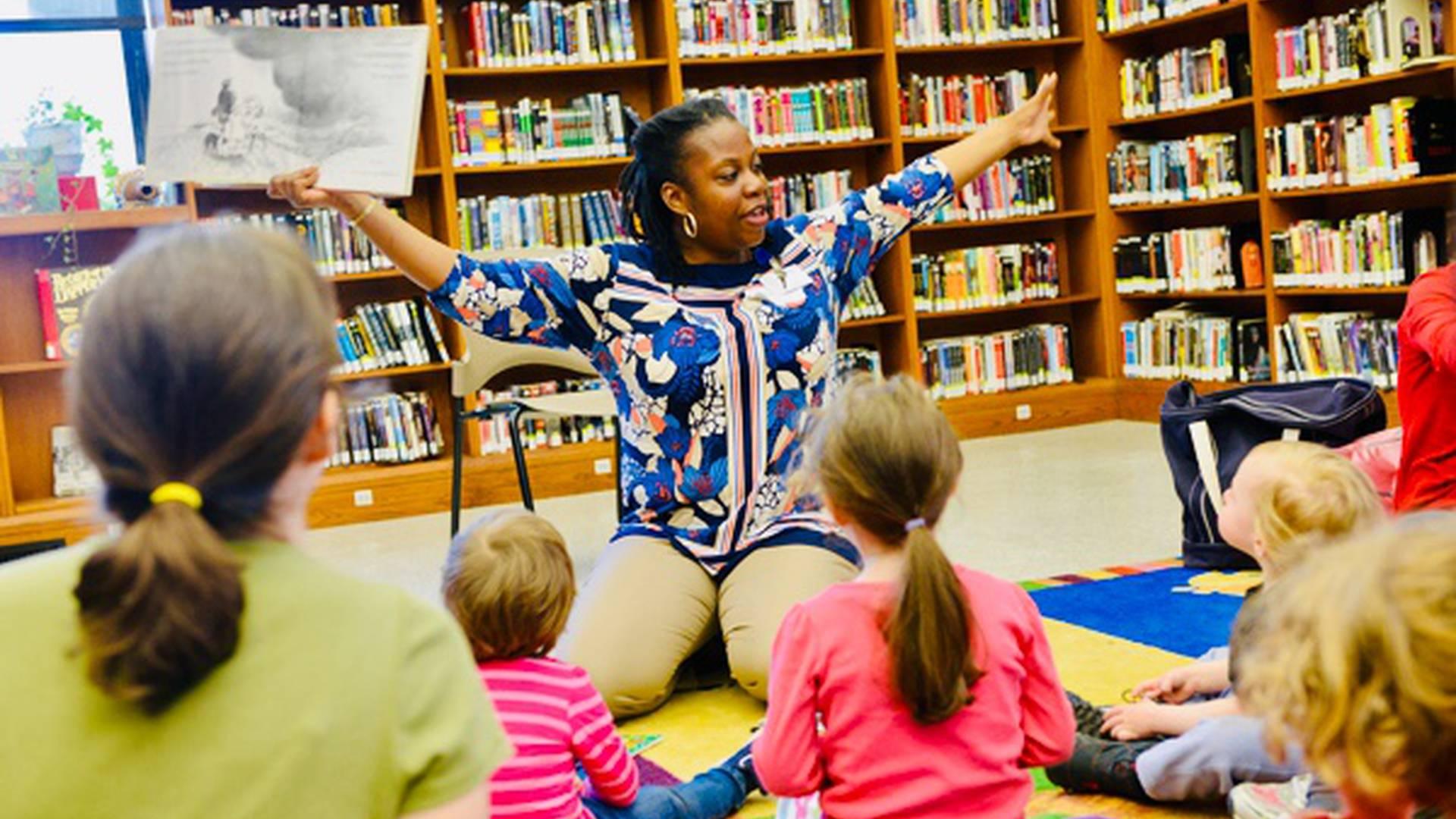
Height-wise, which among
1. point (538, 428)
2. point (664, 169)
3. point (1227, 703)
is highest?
point (664, 169)

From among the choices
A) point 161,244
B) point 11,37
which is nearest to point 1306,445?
point 161,244

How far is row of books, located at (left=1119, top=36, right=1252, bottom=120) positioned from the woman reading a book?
347 centimetres

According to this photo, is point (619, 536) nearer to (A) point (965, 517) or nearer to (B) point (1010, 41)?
(A) point (965, 517)

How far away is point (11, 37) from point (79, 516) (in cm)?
571

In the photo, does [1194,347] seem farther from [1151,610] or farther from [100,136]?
[100,136]

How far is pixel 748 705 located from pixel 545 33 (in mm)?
3880

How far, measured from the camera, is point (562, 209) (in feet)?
20.3

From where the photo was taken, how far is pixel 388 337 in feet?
19.8

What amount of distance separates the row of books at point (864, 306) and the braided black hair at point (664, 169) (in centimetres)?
365

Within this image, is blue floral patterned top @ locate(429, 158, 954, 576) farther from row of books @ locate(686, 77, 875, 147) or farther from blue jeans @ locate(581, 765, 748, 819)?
row of books @ locate(686, 77, 875, 147)

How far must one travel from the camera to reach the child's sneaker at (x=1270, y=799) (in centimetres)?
199

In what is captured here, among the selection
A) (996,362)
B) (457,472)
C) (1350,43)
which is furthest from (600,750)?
(996,362)

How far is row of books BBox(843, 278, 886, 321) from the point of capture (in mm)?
6703

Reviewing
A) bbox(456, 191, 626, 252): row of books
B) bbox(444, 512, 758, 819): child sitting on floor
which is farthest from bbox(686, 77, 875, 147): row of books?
bbox(444, 512, 758, 819): child sitting on floor
